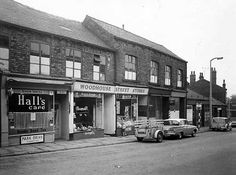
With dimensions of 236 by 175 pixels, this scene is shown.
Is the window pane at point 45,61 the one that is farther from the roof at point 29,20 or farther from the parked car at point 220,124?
the parked car at point 220,124

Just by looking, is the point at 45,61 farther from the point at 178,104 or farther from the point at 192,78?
the point at 192,78

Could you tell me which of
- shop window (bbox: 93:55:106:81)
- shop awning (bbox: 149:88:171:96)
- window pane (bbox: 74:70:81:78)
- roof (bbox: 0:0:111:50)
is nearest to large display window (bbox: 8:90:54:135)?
window pane (bbox: 74:70:81:78)

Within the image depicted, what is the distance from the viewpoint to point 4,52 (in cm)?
1509

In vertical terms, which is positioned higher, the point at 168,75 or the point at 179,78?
the point at 168,75

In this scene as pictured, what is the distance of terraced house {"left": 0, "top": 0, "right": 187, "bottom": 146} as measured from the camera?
15.4m

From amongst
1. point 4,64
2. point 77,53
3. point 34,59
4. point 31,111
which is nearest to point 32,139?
point 31,111

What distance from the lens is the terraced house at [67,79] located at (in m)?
15.4

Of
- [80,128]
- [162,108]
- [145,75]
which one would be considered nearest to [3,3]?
[80,128]

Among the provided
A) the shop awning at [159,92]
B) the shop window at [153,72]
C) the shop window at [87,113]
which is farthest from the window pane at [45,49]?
the shop window at [153,72]

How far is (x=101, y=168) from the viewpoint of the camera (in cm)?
968

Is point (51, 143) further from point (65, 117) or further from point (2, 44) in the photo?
point (2, 44)

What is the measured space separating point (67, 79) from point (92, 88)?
249cm

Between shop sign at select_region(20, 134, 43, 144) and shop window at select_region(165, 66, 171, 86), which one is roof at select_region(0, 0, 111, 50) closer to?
shop sign at select_region(20, 134, 43, 144)

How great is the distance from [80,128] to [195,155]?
9.12 metres
